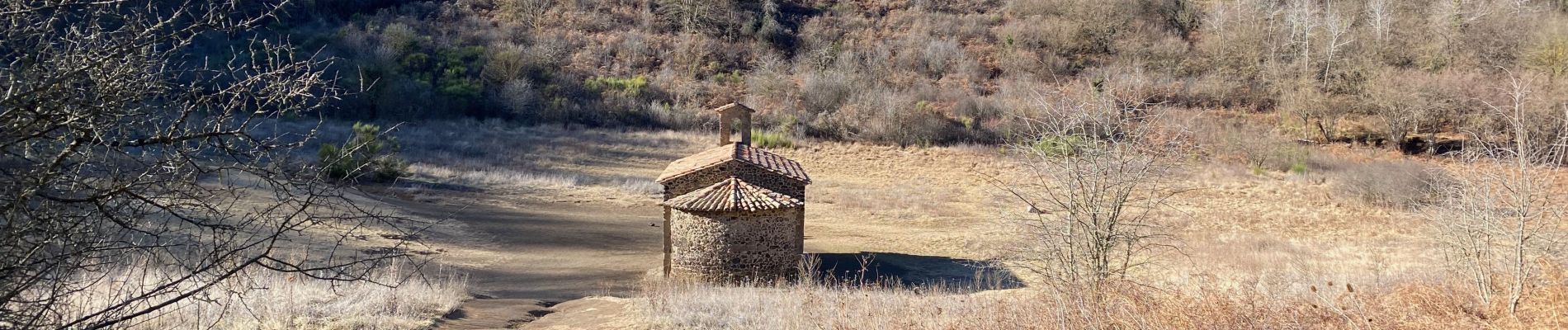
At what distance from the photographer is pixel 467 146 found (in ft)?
112

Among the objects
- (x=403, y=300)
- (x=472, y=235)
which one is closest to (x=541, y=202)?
(x=472, y=235)

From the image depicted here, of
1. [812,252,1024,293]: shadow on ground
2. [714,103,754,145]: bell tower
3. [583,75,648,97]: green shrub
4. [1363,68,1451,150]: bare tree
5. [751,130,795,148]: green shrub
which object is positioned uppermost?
[714,103,754,145]: bell tower

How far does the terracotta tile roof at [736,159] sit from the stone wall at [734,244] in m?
1.28

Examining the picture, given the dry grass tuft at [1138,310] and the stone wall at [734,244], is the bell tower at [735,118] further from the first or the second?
the dry grass tuft at [1138,310]

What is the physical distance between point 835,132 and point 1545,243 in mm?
28545

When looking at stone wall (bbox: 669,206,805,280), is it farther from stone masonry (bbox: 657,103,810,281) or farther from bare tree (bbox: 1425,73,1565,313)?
bare tree (bbox: 1425,73,1565,313)

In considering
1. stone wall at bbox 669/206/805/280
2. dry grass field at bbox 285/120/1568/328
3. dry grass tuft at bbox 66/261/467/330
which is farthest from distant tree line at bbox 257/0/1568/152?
dry grass tuft at bbox 66/261/467/330

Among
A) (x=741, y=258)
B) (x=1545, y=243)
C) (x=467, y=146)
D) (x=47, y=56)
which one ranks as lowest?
(x=467, y=146)

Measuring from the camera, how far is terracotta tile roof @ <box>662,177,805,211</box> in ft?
49.0

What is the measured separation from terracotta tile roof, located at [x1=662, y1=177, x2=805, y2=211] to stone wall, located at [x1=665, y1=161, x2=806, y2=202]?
37 centimetres

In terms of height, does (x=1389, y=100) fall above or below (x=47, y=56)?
below

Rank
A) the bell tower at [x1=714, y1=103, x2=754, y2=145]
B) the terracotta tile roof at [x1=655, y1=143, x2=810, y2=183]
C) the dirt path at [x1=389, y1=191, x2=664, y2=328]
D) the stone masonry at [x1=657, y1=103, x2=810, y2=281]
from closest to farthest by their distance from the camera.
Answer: the dirt path at [x1=389, y1=191, x2=664, y2=328], the stone masonry at [x1=657, y1=103, x2=810, y2=281], the terracotta tile roof at [x1=655, y1=143, x2=810, y2=183], the bell tower at [x1=714, y1=103, x2=754, y2=145]

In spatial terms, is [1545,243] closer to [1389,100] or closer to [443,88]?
[1389,100]

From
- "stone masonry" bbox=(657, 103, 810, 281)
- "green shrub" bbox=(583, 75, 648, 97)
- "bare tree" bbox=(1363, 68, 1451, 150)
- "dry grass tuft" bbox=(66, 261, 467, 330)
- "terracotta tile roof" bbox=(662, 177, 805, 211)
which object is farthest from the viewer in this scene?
"green shrub" bbox=(583, 75, 648, 97)
